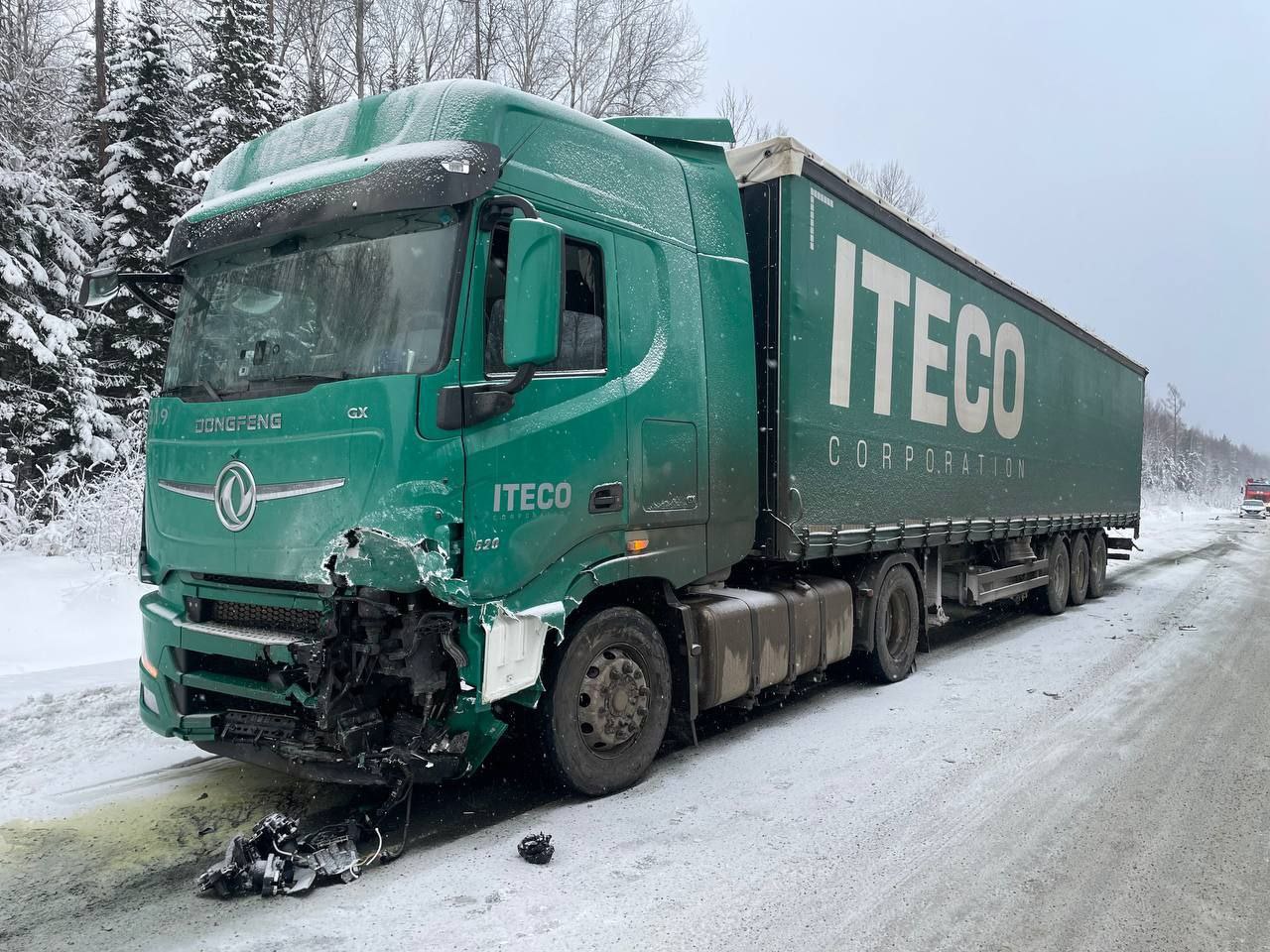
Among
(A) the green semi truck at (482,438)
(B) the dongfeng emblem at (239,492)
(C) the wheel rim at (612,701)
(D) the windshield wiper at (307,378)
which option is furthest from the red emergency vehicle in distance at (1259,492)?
(B) the dongfeng emblem at (239,492)

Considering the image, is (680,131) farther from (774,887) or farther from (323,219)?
(774,887)

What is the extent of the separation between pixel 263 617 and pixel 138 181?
61.7 ft

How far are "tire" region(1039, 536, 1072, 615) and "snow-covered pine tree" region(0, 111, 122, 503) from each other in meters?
15.9

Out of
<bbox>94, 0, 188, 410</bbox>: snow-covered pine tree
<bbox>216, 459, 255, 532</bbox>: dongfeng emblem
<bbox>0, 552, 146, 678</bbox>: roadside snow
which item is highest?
<bbox>94, 0, 188, 410</bbox>: snow-covered pine tree

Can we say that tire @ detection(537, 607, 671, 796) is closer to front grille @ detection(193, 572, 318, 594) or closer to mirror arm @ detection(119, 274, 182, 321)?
front grille @ detection(193, 572, 318, 594)

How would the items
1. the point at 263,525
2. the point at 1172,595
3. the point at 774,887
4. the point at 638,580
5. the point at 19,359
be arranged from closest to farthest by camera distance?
the point at 774,887 → the point at 263,525 → the point at 638,580 → the point at 1172,595 → the point at 19,359

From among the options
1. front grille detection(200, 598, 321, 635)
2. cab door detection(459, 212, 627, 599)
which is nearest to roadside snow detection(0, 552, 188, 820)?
front grille detection(200, 598, 321, 635)

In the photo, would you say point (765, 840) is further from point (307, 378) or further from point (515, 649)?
point (307, 378)

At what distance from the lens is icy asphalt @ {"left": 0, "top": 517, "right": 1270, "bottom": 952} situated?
3.20 meters

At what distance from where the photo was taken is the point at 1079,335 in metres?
12.4

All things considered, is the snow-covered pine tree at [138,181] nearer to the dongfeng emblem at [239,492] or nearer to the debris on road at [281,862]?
the dongfeng emblem at [239,492]

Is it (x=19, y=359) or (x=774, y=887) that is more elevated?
(x=19, y=359)

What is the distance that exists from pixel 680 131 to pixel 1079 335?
9268 millimetres

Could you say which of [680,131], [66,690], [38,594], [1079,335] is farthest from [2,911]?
[1079,335]
